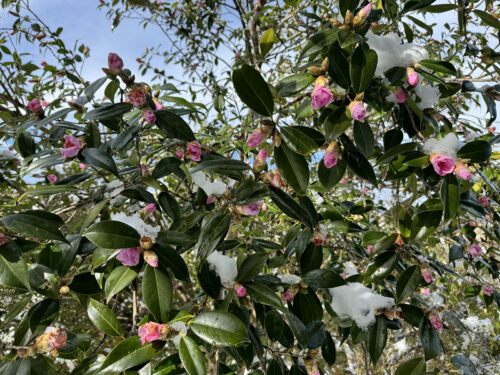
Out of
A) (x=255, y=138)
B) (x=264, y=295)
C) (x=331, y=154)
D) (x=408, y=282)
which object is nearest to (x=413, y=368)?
(x=408, y=282)

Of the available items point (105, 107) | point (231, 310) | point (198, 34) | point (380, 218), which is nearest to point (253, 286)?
point (231, 310)

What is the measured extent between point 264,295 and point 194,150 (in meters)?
0.37

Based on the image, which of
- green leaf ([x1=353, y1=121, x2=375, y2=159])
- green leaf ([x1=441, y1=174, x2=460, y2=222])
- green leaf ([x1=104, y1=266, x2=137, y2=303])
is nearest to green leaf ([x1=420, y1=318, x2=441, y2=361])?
green leaf ([x1=441, y1=174, x2=460, y2=222])

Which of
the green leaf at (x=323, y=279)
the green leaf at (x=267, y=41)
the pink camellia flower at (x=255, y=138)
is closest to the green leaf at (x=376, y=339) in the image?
the green leaf at (x=323, y=279)

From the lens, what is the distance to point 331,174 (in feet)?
2.21

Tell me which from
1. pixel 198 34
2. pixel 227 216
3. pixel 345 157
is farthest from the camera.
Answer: pixel 198 34

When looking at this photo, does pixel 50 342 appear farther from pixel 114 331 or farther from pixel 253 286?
pixel 253 286

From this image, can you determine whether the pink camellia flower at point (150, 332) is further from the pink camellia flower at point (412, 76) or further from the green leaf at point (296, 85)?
the pink camellia flower at point (412, 76)

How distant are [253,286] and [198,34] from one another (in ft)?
9.70

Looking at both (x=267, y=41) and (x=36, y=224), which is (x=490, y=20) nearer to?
(x=267, y=41)

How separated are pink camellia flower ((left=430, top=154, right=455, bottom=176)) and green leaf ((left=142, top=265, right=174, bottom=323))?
0.53 m

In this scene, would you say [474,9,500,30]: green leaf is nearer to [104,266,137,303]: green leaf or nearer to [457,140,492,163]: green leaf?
[457,140,492,163]: green leaf

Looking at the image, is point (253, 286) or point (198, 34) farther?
point (198, 34)

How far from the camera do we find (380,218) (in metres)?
2.17
